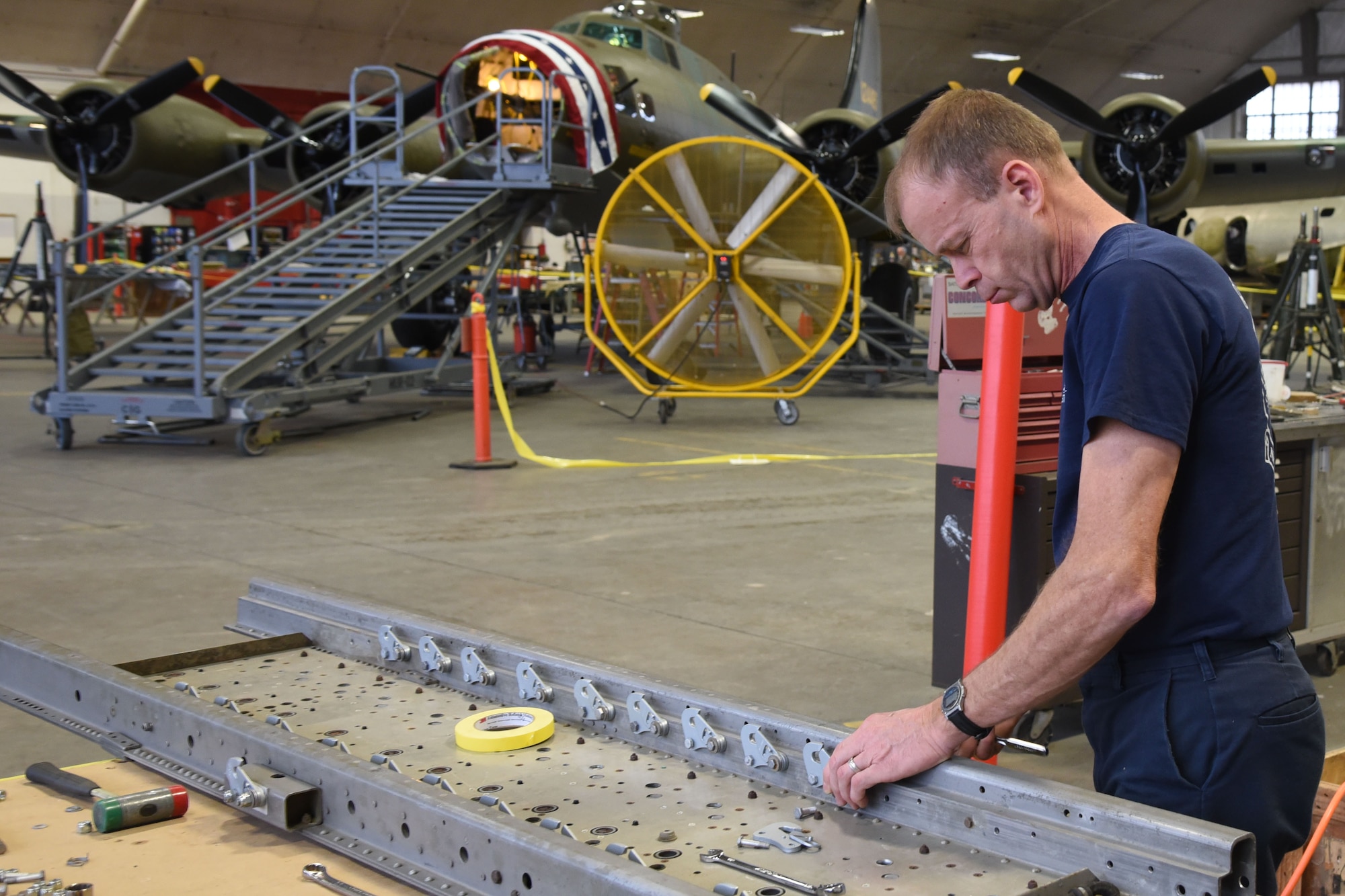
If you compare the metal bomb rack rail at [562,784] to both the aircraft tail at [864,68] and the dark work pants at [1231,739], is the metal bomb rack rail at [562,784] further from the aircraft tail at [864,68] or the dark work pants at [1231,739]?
the aircraft tail at [864,68]

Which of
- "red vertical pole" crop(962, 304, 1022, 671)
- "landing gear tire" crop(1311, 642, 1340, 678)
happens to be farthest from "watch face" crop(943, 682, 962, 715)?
"landing gear tire" crop(1311, 642, 1340, 678)

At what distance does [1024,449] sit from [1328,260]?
1819cm

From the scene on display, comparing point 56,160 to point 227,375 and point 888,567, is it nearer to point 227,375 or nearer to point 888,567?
point 227,375

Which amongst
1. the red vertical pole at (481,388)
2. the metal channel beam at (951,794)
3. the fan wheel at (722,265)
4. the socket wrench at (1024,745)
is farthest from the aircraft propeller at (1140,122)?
the socket wrench at (1024,745)

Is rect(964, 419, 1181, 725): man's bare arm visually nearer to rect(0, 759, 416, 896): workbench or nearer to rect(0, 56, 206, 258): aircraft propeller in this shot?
rect(0, 759, 416, 896): workbench

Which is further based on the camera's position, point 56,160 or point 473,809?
point 56,160

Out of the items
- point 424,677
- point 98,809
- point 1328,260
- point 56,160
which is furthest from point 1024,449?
point 1328,260

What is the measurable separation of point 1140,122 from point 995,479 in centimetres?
1269

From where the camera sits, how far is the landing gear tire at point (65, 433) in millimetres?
9289

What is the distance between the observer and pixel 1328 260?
18859mm

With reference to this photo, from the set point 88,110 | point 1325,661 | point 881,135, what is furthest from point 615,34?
point 1325,661

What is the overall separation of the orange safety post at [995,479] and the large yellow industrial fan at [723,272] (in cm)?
743

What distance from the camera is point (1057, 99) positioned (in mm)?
12266

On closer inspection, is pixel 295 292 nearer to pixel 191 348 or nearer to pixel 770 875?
pixel 191 348
